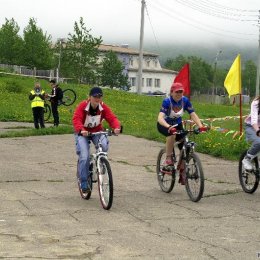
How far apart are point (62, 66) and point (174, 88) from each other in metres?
70.7

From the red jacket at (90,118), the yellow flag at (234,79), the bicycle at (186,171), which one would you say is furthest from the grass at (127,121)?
the red jacket at (90,118)

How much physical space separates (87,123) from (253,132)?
9.28 feet

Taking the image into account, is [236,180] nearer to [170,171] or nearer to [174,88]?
[170,171]

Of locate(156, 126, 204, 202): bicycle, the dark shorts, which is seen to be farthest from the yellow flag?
the dark shorts

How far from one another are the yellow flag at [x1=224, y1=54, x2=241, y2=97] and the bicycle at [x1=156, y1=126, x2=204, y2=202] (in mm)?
7076

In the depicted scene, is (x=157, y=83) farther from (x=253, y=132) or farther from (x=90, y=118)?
(x=90, y=118)

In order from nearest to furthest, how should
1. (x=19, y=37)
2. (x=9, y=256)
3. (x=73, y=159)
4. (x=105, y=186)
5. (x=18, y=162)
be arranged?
(x=9, y=256) → (x=105, y=186) → (x=18, y=162) → (x=73, y=159) → (x=19, y=37)

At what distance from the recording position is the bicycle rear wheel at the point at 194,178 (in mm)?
8883

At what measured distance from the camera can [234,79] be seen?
55.3ft

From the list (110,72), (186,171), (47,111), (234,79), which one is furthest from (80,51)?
(186,171)

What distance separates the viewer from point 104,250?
608cm

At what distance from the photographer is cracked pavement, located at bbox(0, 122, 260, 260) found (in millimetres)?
6113

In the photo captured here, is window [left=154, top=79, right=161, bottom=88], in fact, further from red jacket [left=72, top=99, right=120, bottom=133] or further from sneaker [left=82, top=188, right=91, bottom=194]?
sneaker [left=82, top=188, right=91, bottom=194]

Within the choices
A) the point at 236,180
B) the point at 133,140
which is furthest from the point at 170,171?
the point at 133,140
